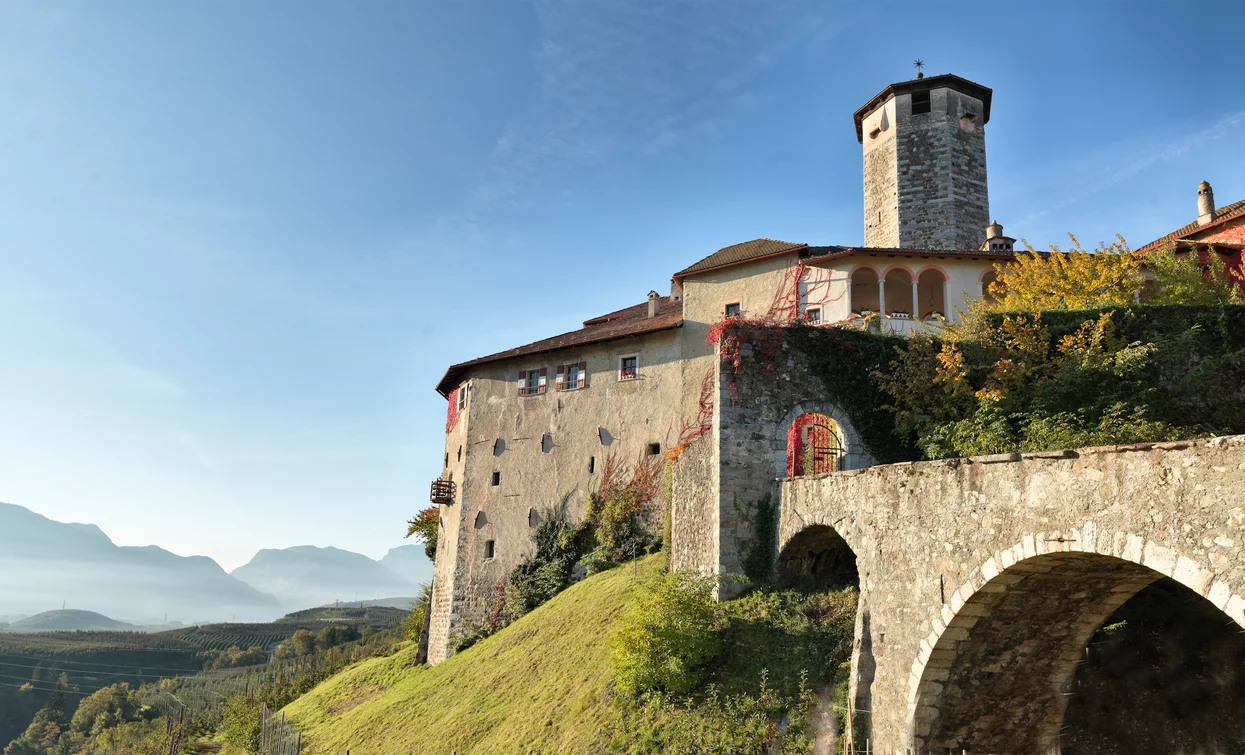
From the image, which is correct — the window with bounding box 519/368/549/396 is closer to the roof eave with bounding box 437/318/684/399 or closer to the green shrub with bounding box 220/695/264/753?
the roof eave with bounding box 437/318/684/399

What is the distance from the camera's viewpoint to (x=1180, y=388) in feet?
59.6

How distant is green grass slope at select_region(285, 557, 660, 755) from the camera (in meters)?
17.2

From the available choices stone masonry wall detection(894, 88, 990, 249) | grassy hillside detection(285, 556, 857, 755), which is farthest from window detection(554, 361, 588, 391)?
stone masonry wall detection(894, 88, 990, 249)

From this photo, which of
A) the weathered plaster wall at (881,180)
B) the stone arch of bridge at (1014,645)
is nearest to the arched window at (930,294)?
the weathered plaster wall at (881,180)

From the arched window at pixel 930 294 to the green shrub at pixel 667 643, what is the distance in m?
16.1

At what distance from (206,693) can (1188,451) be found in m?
71.1

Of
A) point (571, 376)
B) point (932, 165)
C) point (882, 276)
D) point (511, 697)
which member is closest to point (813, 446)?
point (882, 276)

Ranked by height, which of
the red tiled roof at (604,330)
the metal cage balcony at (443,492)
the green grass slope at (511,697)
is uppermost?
the red tiled roof at (604,330)

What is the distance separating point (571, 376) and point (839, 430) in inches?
570

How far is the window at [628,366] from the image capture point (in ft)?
99.8

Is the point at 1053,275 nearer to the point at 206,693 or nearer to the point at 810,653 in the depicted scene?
the point at 810,653

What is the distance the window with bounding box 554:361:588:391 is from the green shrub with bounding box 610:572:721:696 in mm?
15232

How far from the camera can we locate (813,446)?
2041 cm

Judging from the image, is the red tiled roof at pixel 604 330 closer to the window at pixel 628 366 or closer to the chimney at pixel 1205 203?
the window at pixel 628 366
